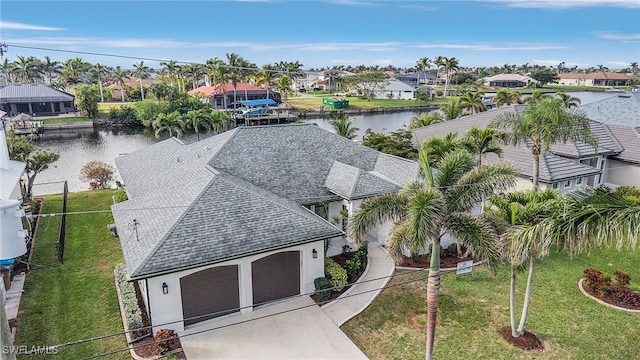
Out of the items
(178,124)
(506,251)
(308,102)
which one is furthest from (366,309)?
(308,102)

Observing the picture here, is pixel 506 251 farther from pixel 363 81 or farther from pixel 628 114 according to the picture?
pixel 363 81

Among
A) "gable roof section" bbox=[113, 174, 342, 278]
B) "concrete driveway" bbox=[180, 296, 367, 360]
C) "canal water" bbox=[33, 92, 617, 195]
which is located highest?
"gable roof section" bbox=[113, 174, 342, 278]

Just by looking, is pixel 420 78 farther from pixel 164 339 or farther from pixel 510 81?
pixel 164 339

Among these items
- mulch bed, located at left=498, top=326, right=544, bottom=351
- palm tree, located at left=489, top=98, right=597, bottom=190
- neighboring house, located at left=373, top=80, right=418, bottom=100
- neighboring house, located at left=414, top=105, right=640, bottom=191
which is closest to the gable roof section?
mulch bed, located at left=498, top=326, right=544, bottom=351

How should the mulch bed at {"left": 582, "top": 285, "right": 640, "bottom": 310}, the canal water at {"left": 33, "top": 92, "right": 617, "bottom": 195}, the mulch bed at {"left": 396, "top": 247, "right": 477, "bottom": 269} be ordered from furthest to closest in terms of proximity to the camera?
the canal water at {"left": 33, "top": 92, "right": 617, "bottom": 195} → the mulch bed at {"left": 396, "top": 247, "right": 477, "bottom": 269} → the mulch bed at {"left": 582, "top": 285, "right": 640, "bottom": 310}

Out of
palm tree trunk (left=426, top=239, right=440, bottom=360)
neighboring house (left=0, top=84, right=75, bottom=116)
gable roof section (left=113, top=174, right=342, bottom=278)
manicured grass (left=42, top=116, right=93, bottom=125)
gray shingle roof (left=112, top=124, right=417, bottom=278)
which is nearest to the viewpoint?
palm tree trunk (left=426, top=239, right=440, bottom=360)

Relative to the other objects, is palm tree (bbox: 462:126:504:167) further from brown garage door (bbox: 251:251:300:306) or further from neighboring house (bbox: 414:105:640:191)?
brown garage door (bbox: 251:251:300:306)

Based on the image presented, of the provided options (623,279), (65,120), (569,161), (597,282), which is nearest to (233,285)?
(597,282)

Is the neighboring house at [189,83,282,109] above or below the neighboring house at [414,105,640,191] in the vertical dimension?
above
